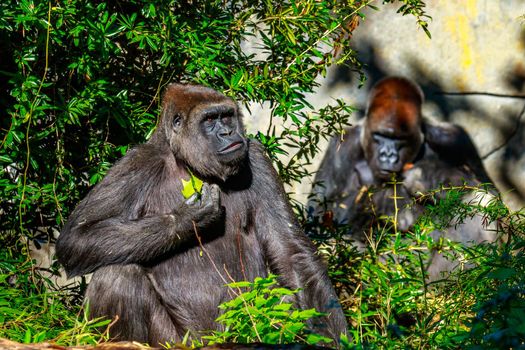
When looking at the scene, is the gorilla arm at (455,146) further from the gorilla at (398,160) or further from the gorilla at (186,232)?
the gorilla at (186,232)

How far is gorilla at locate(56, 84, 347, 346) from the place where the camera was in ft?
13.0

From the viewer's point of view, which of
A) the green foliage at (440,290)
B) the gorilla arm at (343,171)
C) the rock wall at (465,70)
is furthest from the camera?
the rock wall at (465,70)

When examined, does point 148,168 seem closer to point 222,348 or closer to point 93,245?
point 93,245

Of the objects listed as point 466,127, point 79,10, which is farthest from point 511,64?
point 79,10

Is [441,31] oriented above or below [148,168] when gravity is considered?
above

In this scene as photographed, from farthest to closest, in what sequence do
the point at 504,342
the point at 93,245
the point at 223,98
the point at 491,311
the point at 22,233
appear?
the point at 22,233 < the point at 223,98 < the point at 93,245 < the point at 491,311 < the point at 504,342


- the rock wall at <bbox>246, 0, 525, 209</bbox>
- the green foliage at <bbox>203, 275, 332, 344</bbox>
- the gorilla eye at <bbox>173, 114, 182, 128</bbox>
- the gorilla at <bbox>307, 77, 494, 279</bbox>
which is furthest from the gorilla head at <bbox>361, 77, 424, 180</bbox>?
the green foliage at <bbox>203, 275, 332, 344</bbox>

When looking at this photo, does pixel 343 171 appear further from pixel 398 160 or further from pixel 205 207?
pixel 205 207

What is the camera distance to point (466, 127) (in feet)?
27.6

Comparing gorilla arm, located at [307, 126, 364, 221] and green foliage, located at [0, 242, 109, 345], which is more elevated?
gorilla arm, located at [307, 126, 364, 221]

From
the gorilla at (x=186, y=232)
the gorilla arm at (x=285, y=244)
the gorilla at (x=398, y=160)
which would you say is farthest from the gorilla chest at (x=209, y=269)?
the gorilla at (x=398, y=160)

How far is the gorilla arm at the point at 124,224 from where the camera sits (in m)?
3.94

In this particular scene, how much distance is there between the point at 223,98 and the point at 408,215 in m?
3.54

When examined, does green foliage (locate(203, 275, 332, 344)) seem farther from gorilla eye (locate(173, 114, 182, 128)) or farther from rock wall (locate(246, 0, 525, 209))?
rock wall (locate(246, 0, 525, 209))
